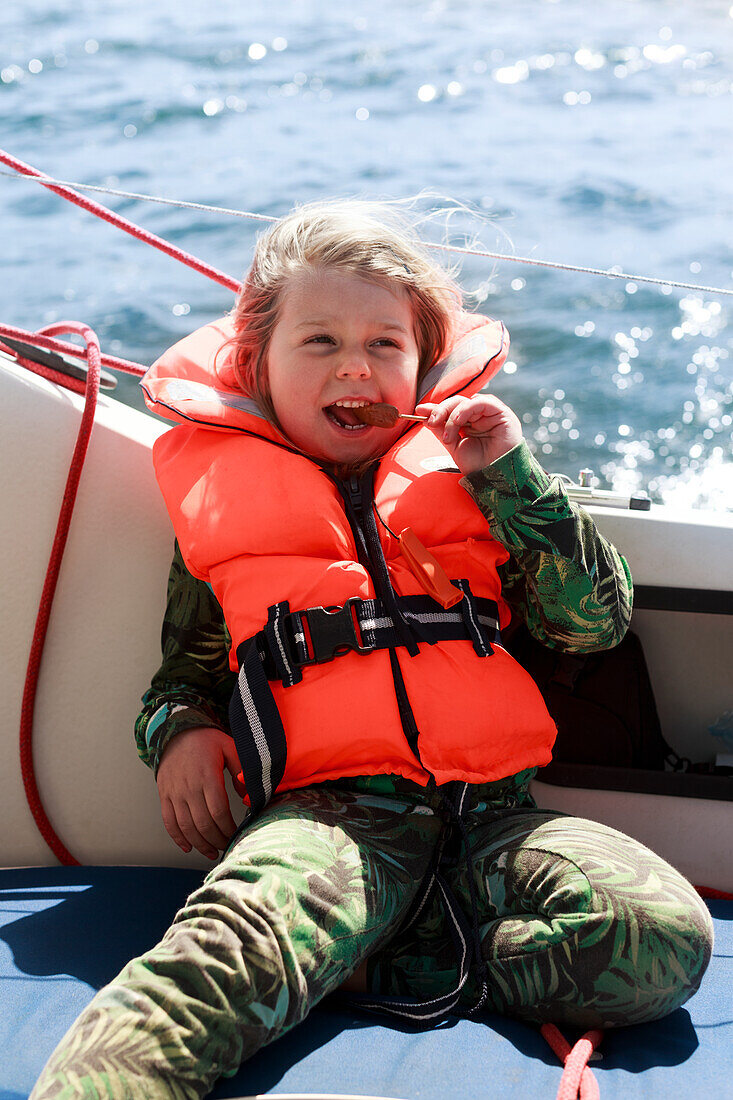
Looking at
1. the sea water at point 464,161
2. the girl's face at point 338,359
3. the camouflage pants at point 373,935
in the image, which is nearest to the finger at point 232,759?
the camouflage pants at point 373,935

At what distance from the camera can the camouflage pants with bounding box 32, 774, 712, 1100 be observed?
0.83 m

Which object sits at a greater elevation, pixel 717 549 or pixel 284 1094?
pixel 717 549

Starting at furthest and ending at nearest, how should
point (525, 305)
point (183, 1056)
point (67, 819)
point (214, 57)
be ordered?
point (214, 57) < point (525, 305) < point (67, 819) < point (183, 1056)

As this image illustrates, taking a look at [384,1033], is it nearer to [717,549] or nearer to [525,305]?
[717,549]

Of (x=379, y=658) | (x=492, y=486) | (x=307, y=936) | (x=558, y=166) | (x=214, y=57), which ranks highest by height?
(x=214, y=57)

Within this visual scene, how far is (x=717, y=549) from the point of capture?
143 centimetres

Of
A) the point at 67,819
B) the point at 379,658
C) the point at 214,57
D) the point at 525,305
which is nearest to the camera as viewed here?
the point at 379,658

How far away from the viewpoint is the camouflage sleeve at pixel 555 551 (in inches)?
46.3

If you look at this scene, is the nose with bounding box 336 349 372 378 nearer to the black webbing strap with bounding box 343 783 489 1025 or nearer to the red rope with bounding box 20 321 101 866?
the red rope with bounding box 20 321 101 866

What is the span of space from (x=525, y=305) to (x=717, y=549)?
2946 mm

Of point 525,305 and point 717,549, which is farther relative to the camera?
point 525,305

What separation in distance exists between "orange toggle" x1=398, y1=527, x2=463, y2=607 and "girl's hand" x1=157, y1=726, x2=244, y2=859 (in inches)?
11.6

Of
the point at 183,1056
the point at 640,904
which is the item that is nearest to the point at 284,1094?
the point at 183,1056

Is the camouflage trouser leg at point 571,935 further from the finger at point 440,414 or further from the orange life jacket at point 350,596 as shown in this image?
the finger at point 440,414
